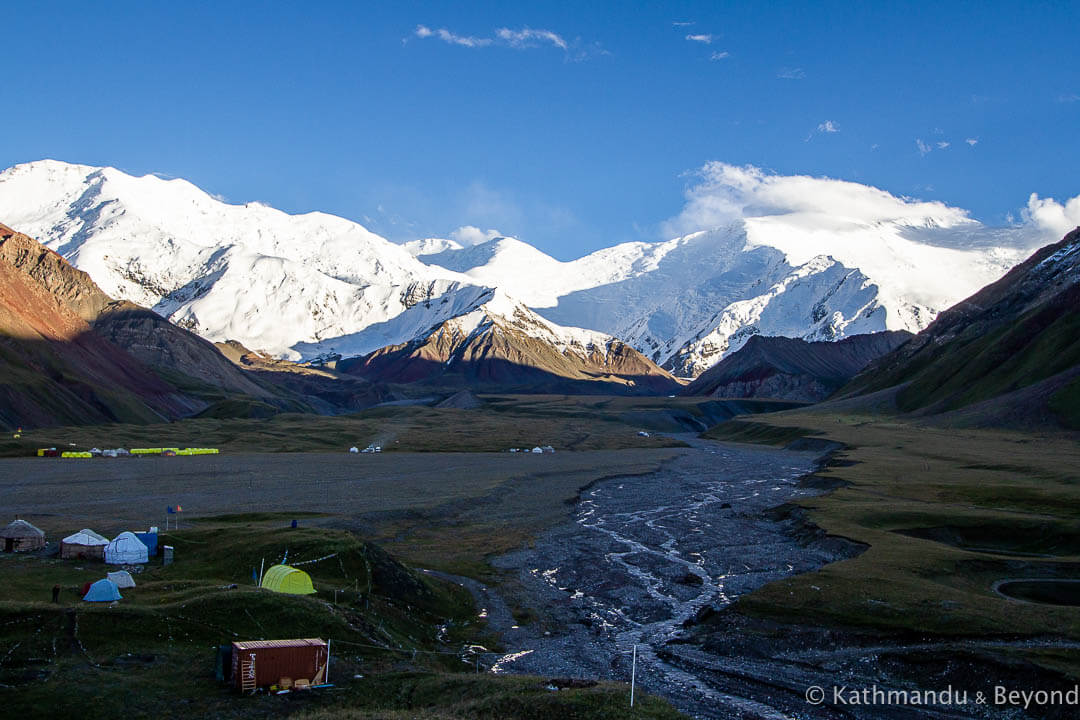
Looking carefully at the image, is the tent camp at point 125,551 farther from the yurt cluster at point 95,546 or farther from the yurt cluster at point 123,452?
the yurt cluster at point 123,452

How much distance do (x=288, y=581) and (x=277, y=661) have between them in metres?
10.8

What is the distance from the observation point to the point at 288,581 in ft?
129

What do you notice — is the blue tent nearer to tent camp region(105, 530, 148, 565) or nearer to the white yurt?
the white yurt

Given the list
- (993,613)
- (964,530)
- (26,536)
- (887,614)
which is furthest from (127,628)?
(964,530)

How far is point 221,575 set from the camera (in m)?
44.1

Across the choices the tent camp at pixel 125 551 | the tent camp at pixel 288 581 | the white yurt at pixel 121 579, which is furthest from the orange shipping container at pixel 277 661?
the tent camp at pixel 125 551

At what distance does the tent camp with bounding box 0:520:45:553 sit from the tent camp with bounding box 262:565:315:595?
18.4 m

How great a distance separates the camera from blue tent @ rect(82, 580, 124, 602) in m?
35.8

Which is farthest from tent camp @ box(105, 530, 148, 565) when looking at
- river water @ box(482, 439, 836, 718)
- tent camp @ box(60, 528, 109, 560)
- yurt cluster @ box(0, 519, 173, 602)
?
river water @ box(482, 439, 836, 718)

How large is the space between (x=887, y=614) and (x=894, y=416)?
172 metres

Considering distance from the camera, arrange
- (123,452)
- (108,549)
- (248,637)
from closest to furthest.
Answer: (248,637), (108,549), (123,452)

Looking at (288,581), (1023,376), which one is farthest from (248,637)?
(1023,376)

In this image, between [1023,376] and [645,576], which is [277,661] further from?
[1023,376]

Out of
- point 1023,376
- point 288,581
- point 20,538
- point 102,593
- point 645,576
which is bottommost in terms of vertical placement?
point 645,576
